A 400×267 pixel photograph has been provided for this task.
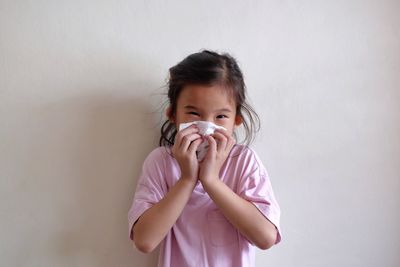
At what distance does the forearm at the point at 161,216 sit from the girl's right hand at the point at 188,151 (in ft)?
0.06

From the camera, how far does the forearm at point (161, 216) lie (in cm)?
67

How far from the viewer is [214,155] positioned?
679 millimetres

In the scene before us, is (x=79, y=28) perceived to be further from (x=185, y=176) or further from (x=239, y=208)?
(x=239, y=208)

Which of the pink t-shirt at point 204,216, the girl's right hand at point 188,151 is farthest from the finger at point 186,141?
the pink t-shirt at point 204,216

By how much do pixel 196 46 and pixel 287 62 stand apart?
0.24 m

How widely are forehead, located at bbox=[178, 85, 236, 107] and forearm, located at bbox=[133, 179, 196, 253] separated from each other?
6.6 inches

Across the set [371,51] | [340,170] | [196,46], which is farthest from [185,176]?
[371,51]

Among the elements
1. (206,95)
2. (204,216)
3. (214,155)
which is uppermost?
(206,95)

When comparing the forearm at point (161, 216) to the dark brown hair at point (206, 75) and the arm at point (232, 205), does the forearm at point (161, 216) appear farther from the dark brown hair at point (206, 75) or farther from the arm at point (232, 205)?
the dark brown hair at point (206, 75)

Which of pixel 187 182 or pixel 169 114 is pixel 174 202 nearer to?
pixel 187 182

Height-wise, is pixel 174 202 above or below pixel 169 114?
below

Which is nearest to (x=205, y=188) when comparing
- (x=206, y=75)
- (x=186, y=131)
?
(x=186, y=131)

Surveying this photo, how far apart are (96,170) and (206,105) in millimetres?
332

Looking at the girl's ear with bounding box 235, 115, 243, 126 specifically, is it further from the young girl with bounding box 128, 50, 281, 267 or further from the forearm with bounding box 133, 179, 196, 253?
the forearm with bounding box 133, 179, 196, 253
